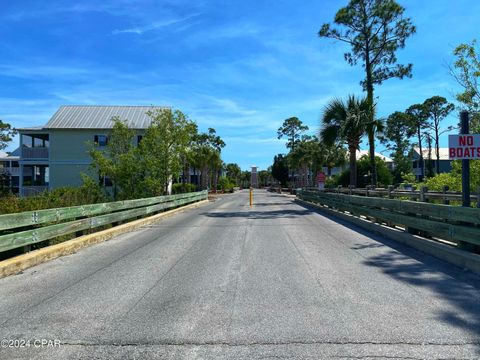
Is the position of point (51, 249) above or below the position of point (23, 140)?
below

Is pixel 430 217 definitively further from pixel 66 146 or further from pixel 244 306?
pixel 66 146

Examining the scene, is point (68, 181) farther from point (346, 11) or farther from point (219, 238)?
point (219, 238)

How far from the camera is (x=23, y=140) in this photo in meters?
45.5

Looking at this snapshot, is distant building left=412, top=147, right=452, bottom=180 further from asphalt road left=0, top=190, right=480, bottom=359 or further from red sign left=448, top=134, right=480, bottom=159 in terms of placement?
asphalt road left=0, top=190, right=480, bottom=359

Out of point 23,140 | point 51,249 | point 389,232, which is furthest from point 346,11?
point 23,140

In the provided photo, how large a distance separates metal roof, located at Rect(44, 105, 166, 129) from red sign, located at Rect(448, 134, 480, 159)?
118ft

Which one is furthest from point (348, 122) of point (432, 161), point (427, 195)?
point (432, 161)

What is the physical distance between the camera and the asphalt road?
4270 mm

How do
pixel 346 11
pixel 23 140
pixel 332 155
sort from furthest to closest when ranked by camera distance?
pixel 332 155
pixel 23 140
pixel 346 11

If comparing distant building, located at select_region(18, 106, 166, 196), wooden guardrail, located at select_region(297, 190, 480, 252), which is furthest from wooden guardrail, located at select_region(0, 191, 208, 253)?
distant building, located at select_region(18, 106, 166, 196)

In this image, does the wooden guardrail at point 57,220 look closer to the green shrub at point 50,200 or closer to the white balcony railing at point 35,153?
the green shrub at point 50,200

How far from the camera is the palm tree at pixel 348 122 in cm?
2505

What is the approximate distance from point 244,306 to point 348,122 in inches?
829

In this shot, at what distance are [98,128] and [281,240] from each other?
3456 centimetres
